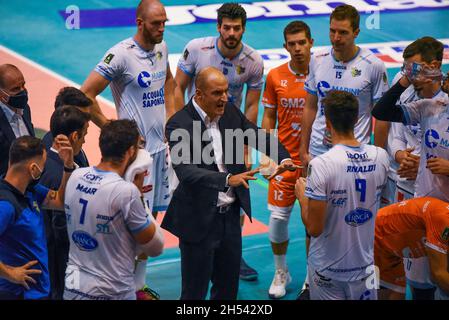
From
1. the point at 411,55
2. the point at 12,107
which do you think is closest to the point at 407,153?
the point at 411,55

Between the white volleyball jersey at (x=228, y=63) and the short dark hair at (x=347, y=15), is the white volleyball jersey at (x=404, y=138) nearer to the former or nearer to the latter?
the short dark hair at (x=347, y=15)

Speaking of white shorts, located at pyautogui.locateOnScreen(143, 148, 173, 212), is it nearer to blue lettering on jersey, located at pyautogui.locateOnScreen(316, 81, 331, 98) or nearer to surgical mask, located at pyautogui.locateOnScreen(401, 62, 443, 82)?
blue lettering on jersey, located at pyautogui.locateOnScreen(316, 81, 331, 98)

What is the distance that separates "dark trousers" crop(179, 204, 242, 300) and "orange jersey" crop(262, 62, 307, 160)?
6.58 ft

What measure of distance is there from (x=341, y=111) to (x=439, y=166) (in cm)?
111

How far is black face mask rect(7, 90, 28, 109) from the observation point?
7.55 meters

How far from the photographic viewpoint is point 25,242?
19.6ft

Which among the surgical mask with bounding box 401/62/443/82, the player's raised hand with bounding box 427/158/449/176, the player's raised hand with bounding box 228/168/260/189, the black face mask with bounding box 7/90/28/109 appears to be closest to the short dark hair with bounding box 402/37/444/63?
the surgical mask with bounding box 401/62/443/82

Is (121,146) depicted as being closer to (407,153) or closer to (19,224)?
(19,224)

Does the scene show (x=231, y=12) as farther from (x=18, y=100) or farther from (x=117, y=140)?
(x=117, y=140)

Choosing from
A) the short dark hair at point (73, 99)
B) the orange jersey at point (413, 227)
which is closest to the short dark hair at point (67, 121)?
the short dark hair at point (73, 99)

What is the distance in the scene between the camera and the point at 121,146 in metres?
5.79

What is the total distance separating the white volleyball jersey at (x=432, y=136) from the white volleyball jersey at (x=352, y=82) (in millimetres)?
979

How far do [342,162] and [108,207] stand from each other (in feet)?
5.68

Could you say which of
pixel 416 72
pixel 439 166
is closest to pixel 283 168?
pixel 439 166
